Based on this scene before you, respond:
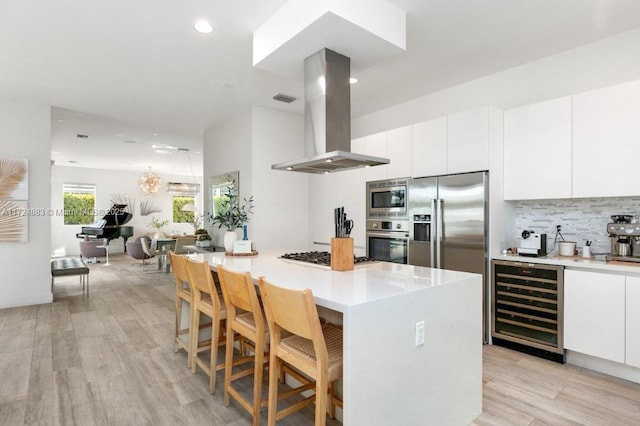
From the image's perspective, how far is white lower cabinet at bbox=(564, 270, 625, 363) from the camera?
2.67 meters

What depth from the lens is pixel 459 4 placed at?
2588mm

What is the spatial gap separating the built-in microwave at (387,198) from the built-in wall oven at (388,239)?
0.10 meters

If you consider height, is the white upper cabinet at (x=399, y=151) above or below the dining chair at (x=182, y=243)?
above

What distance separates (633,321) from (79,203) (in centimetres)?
1306

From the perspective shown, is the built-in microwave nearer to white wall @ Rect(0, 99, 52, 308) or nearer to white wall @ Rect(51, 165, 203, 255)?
white wall @ Rect(0, 99, 52, 308)

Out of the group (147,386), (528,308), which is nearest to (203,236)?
(147,386)

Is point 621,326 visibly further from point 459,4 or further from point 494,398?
point 459,4

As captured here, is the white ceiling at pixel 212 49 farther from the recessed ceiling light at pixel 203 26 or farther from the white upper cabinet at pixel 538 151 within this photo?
the white upper cabinet at pixel 538 151

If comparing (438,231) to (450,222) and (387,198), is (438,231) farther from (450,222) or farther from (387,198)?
(387,198)

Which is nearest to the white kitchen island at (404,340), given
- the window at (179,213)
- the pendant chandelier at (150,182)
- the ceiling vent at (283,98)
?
the ceiling vent at (283,98)

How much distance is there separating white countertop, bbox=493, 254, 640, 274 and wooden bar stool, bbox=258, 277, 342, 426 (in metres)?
2.14

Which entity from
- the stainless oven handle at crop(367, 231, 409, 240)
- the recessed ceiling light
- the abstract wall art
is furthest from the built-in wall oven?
the abstract wall art

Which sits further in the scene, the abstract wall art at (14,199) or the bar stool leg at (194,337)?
the abstract wall art at (14,199)

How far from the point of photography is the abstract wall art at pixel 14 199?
15.4 feet
